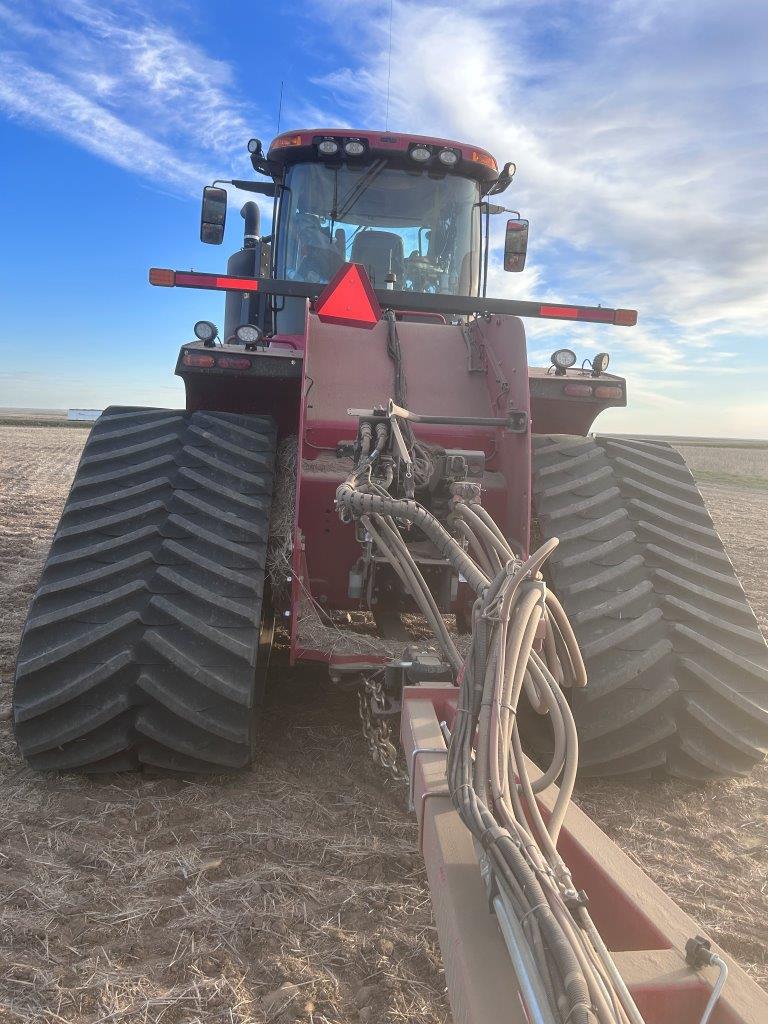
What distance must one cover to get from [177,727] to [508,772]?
1.67 m

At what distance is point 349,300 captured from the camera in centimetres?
380

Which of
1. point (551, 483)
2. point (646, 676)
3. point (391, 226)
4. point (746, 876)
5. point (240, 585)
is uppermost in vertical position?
point (391, 226)

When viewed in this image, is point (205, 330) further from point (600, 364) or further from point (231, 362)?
point (600, 364)

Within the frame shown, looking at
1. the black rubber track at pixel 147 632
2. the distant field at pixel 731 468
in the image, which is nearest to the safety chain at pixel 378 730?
the black rubber track at pixel 147 632

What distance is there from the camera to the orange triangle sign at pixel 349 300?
3.76 m

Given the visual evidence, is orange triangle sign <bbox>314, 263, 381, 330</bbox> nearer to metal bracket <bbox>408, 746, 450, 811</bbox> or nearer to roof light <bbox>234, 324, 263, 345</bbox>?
roof light <bbox>234, 324, 263, 345</bbox>

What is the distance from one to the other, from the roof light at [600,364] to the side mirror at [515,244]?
1.52 m

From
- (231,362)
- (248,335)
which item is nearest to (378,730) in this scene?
(231,362)

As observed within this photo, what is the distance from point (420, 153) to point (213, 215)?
4.26 feet

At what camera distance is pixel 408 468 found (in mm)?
2631

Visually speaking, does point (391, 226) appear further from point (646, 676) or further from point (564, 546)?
point (646, 676)

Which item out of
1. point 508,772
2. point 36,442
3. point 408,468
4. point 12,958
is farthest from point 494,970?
point 36,442

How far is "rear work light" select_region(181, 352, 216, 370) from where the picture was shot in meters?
3.57

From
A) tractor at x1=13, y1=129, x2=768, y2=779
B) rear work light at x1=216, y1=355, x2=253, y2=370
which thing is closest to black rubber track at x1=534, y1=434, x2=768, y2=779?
tractor at x1=13, y1=129, x2=768, y2=779
